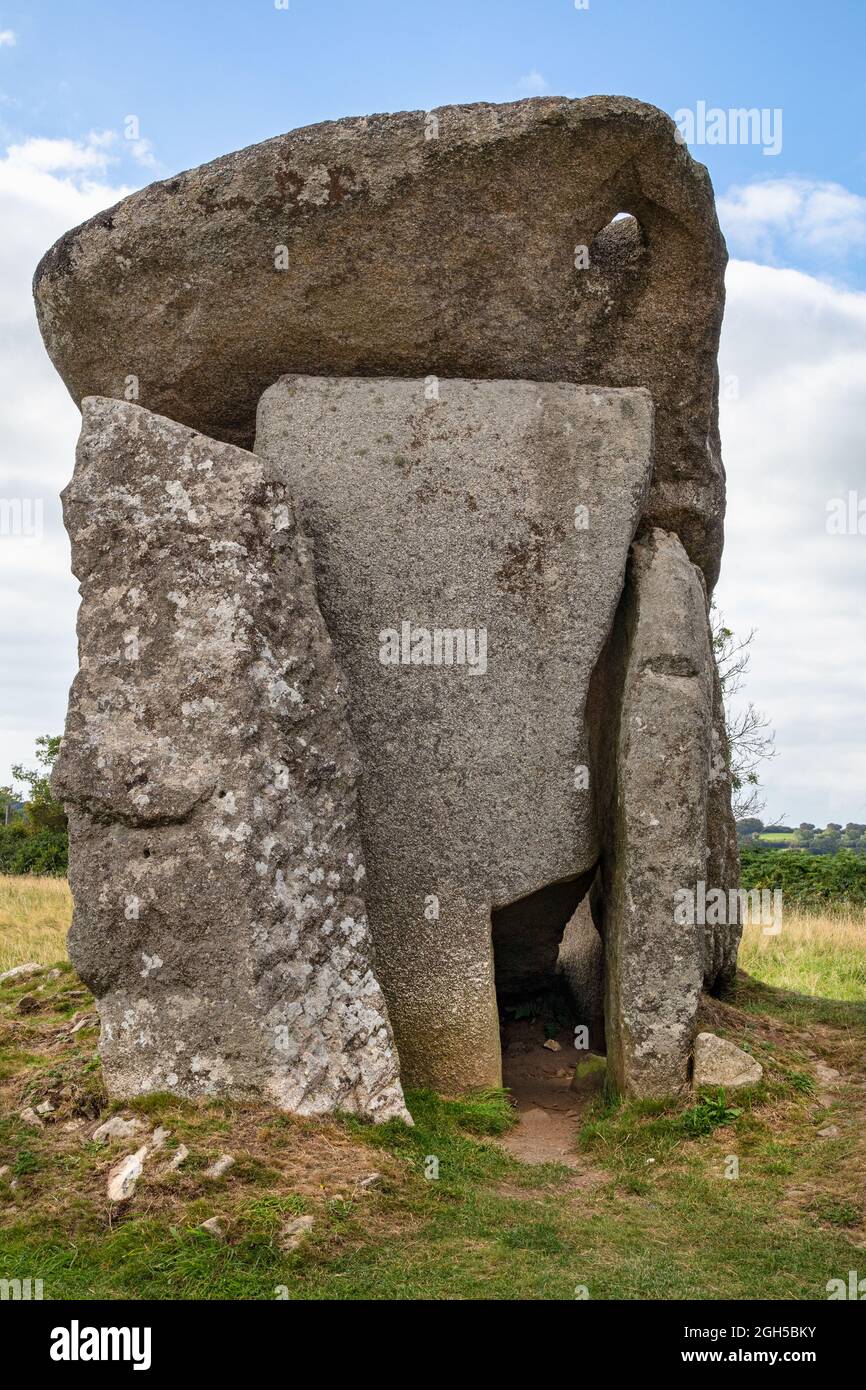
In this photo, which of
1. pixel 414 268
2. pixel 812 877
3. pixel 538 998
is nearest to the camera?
pixel 414 268

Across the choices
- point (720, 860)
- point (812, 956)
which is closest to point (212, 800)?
point (720, 860)

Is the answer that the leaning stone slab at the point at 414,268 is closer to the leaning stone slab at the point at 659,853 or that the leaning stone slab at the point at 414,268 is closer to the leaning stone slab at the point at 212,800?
the leaning stone slab at the point at 212,800

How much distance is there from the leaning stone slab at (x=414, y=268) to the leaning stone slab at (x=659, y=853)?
193 cm

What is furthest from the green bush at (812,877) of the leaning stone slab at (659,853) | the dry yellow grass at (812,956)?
the leaning stone slab at (659,853)

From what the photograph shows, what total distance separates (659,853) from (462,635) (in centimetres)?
167

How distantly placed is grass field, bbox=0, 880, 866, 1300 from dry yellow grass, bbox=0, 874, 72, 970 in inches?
177

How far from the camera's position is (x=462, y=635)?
7242 mm

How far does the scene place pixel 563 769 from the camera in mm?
7180

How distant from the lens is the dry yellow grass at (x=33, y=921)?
11711mm

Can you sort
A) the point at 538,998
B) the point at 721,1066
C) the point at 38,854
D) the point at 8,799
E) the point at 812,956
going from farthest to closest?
the point at 8,799
the point at 38,854
the point at 812,956
the point at 538,998
the point at 721,1066

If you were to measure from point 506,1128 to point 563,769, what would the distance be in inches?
78.4

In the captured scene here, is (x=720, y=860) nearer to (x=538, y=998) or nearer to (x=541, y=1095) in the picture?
(x=538, y=998)

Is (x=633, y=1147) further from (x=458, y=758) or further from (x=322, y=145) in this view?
(x=322, y=145)

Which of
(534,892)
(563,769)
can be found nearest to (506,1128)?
(534,892)
